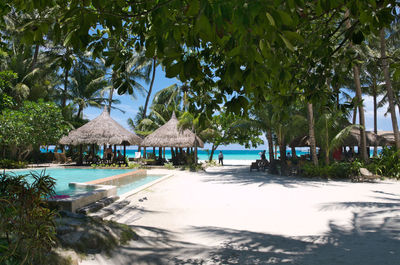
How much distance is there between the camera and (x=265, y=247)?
3.53m

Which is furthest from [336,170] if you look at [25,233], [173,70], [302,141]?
[173,70]

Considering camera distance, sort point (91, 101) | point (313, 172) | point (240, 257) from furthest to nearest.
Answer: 1. point (91, 101)
2. point (313, 172)
3. point (240, 257)

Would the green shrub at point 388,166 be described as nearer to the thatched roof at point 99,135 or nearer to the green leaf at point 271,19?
the green leaf at point 271,19

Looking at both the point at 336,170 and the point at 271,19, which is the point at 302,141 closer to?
the point at 336,170

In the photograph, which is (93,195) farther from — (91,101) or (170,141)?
(91,101)

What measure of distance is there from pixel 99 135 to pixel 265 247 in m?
16.8

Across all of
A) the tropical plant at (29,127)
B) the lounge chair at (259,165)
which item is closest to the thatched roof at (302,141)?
the lounge chair at (259,165)

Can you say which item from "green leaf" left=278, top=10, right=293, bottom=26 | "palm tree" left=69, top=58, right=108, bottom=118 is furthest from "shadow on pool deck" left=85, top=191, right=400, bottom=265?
"palm tree" left=69, top=58, right=108, bottom=118

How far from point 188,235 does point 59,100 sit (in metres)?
26.2

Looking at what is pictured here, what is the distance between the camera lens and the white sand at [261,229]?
3.18 meters

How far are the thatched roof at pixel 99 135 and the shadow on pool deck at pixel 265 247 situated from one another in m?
15.1

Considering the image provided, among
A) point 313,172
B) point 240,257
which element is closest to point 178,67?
point 240,257

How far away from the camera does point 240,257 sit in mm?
3205

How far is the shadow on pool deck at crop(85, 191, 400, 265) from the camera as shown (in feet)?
10.1
